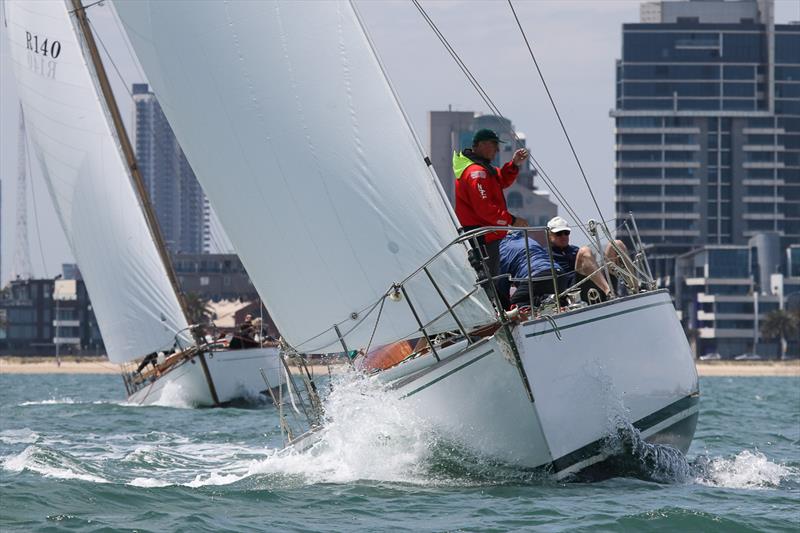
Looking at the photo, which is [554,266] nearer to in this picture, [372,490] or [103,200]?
[372,490]

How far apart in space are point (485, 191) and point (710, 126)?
413 ft

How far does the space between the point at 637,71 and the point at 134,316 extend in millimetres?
109634

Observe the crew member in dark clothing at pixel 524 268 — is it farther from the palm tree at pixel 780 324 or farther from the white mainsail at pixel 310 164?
the palm tree at pixel 780 324

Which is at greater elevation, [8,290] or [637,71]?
[637,71]

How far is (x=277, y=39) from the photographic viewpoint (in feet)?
38.5

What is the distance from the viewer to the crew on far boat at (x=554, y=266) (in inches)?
480

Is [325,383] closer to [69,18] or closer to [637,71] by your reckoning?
[69,18]

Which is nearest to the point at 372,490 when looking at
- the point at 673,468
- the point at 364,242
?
the point at 364,242

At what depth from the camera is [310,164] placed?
11.6 m

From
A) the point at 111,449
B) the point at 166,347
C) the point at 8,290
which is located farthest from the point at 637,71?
the point at 111,449

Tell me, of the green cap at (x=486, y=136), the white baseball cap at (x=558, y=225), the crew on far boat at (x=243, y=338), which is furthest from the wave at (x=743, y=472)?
the crew on far boat at (x=243, y=338)

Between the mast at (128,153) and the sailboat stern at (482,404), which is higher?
the mast at (128,153)

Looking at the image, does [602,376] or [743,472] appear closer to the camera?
[602,376]

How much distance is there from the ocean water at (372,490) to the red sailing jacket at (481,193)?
5.14 ft
